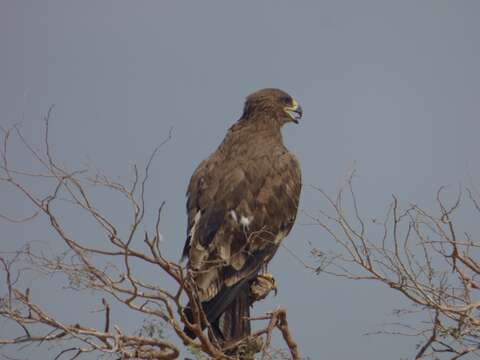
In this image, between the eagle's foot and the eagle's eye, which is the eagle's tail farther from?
the eagle's eye

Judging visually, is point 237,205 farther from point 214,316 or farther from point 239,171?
point 214,316

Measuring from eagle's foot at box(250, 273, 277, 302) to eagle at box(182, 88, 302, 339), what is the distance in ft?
0.29

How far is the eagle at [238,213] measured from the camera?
629 centimetres

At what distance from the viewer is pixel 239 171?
23.4 feet

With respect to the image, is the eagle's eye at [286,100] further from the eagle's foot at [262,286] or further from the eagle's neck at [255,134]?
the eagle's foot at [262,286]

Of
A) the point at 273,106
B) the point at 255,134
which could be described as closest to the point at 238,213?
the point at 255,134

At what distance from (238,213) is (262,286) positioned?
2.40 feet

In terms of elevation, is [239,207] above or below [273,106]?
below

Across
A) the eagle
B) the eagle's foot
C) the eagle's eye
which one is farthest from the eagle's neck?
the eagle's foot

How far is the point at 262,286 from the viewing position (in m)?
7.06

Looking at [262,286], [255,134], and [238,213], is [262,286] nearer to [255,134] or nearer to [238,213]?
[238,213]

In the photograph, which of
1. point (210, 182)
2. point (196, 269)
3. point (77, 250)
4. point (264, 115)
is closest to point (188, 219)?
point (210, 182)

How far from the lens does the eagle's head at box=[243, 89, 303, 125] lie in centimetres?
849

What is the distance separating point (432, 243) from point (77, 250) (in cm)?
263
